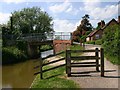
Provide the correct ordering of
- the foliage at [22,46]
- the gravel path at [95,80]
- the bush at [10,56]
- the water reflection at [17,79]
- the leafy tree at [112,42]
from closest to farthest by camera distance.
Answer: the gravel path at [95,80], the water reflection at [17,79], the leafy tree at [112,42], the bush at [10,56], the foliage at [22,46]

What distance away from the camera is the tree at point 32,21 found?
74.2m

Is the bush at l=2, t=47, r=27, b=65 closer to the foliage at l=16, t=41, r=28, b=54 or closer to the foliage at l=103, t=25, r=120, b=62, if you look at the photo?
the foliage at l=16, t=41, r=28, b=54

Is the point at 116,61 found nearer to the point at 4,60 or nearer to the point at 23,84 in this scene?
the point at 23,84

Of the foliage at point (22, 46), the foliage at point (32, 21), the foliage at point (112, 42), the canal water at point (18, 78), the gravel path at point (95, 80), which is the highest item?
the foliage at point (32, 21)

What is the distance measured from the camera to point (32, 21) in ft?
250

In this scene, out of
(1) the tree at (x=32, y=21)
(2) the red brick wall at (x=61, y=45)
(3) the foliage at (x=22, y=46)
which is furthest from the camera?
(1) the tree at (x=32, y=21)

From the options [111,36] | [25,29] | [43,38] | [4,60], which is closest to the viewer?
[111,36]

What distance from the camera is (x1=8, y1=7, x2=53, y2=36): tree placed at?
74.2 metres

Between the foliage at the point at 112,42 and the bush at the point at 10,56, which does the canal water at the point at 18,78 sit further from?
the bush at the point at 10,56

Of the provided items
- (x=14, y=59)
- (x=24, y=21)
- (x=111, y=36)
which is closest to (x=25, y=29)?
(x=24, y=21)

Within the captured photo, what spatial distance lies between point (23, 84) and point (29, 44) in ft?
103

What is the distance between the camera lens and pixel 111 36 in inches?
923

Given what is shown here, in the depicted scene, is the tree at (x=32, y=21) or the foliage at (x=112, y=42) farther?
the tree at (x=32, y=21)

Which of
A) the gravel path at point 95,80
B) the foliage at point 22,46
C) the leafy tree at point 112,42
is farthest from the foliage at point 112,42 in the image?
the foliage at point 22,46
